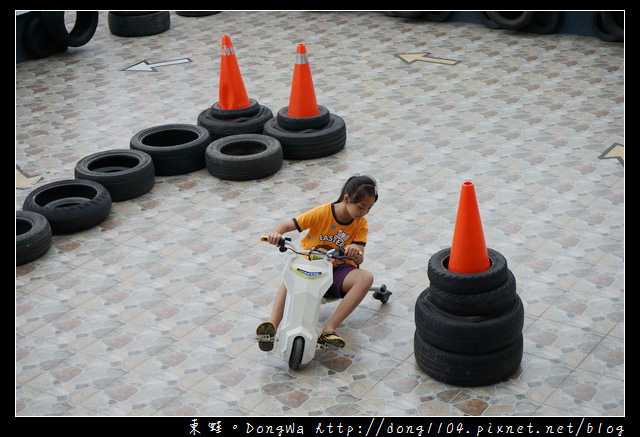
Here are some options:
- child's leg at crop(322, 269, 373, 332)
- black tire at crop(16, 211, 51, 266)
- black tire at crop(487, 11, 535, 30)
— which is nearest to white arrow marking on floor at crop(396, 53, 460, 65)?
black tire at crop(487, 11, 535, 30)

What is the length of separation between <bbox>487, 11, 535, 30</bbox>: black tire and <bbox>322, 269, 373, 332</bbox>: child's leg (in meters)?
7.37

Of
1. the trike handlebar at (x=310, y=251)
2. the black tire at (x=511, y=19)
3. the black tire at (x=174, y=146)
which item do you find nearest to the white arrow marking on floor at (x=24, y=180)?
the black tire at (x=174, y=146)

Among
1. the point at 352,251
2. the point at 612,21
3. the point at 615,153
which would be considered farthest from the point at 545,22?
the point at 352,251

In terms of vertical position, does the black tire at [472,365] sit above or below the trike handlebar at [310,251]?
below

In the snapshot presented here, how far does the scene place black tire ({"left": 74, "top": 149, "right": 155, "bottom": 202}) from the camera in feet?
25.6

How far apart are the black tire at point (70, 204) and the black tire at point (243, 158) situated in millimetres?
1131

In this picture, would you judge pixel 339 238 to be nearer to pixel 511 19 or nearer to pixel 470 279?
pixel 470 279

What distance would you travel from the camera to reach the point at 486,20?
12.4m

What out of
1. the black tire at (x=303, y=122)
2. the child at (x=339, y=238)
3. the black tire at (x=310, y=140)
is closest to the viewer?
the child at (x=339, y=238)

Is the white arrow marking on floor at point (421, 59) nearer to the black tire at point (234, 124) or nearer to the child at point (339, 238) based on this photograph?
the black tire at point (234, 124)

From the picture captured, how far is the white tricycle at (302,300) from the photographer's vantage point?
530 cm

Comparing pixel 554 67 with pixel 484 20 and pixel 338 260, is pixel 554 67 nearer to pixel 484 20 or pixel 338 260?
pixel 484 20

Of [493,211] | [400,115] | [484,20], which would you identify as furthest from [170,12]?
[493,211]

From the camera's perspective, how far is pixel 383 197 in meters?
7.71
